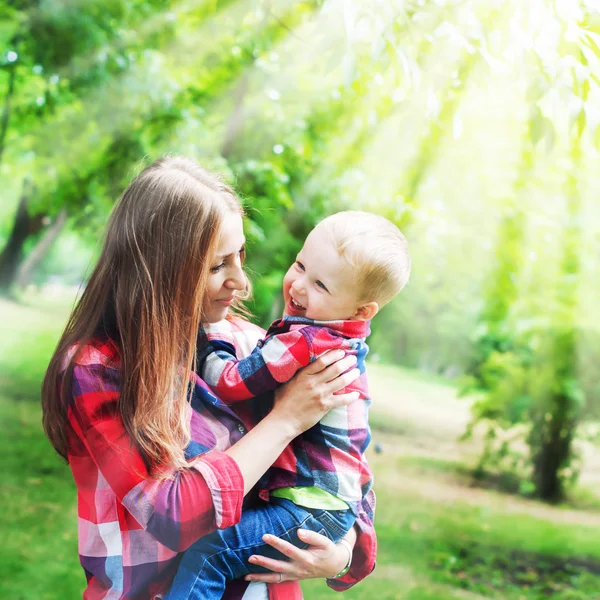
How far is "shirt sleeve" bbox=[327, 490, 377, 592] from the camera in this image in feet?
5.07

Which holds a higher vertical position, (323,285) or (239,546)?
(323,285)

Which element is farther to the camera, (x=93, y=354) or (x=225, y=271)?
(x=225, y=271)

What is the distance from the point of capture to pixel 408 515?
480 cm

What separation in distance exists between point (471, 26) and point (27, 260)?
4.30 meters

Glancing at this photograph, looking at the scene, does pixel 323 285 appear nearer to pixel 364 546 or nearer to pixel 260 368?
pixel 260 368

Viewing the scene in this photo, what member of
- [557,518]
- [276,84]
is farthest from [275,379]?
[557,518]

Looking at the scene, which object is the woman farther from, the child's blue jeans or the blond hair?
the blond hair

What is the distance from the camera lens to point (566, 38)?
166cm

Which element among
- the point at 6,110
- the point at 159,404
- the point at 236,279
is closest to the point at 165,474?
the point at 159,404

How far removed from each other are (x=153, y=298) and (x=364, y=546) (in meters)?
0.73

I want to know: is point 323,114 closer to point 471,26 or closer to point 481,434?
point 481,434

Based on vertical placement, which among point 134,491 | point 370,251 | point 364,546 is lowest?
point 364,546

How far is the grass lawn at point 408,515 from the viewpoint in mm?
3928

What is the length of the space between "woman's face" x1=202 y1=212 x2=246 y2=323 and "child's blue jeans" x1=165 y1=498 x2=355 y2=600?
0.40 metres
